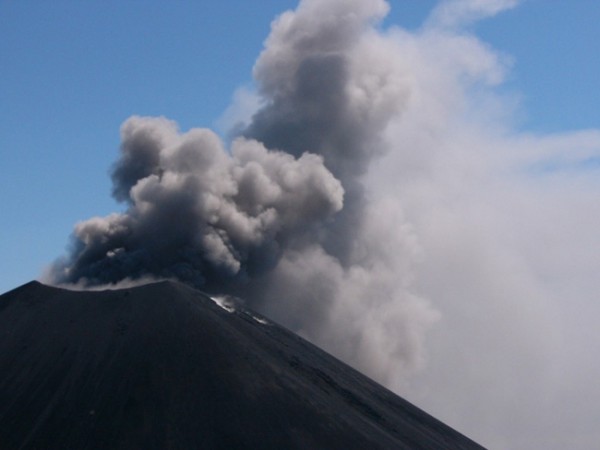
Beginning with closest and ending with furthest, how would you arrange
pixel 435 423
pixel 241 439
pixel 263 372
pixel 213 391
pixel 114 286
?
1. pixel 241 439
2. pixel 213 391
3. pixel 263 372
4. pixel 435 423
5. pixel 114 286

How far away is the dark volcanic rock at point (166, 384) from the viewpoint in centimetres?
5009

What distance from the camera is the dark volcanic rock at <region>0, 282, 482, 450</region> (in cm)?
5009

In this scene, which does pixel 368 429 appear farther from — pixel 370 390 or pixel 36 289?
pixel 36 289

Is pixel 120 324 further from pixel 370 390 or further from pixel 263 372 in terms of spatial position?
pixel 370 390

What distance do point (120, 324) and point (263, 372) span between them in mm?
9836

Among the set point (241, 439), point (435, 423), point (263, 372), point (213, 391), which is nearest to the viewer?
point (241, 439)

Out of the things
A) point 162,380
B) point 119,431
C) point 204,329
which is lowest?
point 119,431

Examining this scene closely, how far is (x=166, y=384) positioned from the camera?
5403 cm

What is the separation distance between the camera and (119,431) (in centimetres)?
4953

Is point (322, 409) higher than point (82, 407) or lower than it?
higher

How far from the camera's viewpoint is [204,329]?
60.0m

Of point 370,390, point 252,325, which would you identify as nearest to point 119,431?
point 252,325

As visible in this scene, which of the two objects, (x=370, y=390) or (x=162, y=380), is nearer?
(x=162, y=380)

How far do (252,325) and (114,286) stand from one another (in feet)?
65.8
